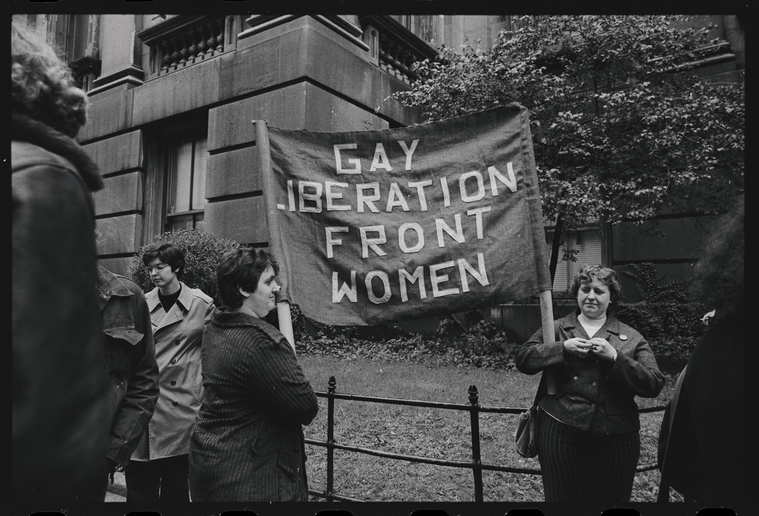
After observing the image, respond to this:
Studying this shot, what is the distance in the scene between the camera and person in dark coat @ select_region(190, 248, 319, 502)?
2.67 meters

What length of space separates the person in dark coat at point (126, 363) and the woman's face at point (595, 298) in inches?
102

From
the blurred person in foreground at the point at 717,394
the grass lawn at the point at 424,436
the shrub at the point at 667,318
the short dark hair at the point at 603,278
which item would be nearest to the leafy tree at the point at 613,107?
the shrub at the point at 667,318

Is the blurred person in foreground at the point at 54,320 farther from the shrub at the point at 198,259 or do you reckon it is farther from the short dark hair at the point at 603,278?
the shrub at the point at 198,259

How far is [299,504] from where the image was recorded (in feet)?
9.26

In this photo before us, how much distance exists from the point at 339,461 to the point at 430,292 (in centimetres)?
309

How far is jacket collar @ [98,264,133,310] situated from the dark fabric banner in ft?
2.97

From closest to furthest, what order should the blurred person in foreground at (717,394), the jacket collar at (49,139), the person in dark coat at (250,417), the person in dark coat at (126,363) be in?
the jacket collar at (49,139) → the blurred person in foreground at (717,394) → the person in dark coat at (250,417) → the person in dark coat at (126,363)

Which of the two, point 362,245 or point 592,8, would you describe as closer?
point 592,8

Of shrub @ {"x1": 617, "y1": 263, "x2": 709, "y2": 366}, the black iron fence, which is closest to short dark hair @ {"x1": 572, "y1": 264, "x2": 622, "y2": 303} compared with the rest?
the black iron fence

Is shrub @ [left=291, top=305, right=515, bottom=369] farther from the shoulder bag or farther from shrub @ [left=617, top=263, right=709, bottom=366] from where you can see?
the shoulder bag

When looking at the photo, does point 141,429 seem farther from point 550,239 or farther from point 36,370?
point 550,239

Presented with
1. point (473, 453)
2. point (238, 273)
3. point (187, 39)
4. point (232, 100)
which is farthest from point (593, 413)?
point (187, 39)

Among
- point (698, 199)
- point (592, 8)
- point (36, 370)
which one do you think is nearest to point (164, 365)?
point (36, 370)

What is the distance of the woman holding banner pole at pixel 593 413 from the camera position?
3322 mm
